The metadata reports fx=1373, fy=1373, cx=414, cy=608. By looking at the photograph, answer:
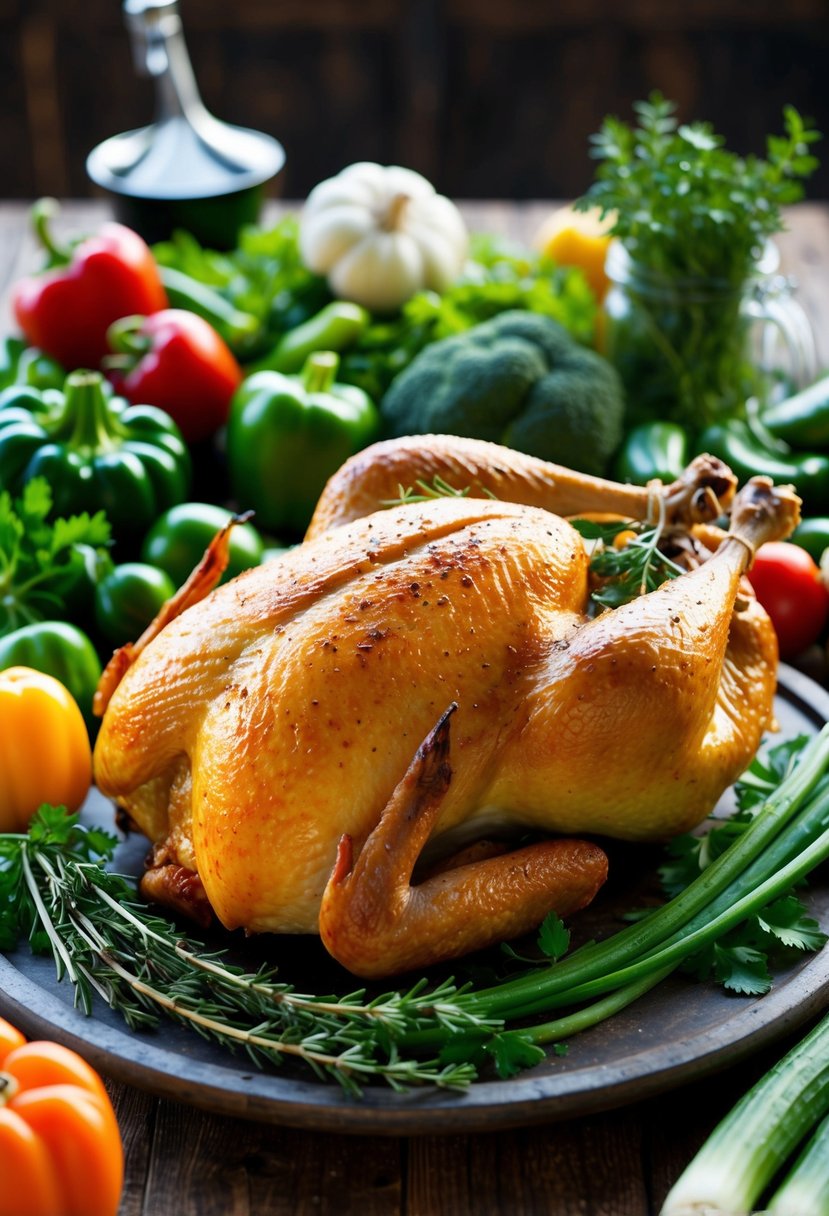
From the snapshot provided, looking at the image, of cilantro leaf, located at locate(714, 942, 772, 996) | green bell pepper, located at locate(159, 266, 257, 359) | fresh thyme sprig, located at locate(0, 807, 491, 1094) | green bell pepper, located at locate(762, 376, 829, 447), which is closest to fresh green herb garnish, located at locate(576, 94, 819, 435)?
green bell pepper, located at locate(762, 376, 829, 447)

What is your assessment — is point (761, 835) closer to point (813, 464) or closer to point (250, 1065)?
point (250, 1065)

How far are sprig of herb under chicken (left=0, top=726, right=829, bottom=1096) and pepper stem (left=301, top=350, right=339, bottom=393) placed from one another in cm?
165

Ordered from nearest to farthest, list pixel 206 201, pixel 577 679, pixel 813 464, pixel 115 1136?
pixel 115 1136 → pixel 577 679 → pixel 813 464 → pixel 206 201

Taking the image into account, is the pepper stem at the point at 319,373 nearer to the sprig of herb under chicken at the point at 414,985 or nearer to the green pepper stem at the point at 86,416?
the green pepper stem at the point at 86,416

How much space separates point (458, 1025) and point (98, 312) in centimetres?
273

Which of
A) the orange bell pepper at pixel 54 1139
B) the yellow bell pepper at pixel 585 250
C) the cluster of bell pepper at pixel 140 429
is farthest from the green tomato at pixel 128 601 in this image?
the yellow bell pepper at pixel 585 250

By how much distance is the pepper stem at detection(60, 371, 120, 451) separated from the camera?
3.14 m

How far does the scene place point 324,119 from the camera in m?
7.45

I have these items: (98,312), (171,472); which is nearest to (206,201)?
(98,312)

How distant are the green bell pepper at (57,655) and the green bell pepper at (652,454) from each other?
1448 millimetres

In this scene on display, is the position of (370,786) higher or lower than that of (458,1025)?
higher

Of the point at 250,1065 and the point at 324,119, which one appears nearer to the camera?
the point at 250,1065

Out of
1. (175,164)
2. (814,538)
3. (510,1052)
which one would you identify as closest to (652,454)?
(814,538)

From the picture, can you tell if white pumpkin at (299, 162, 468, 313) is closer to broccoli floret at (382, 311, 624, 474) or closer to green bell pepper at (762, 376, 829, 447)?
broccoli floret at (382, 311, 624, 474)
